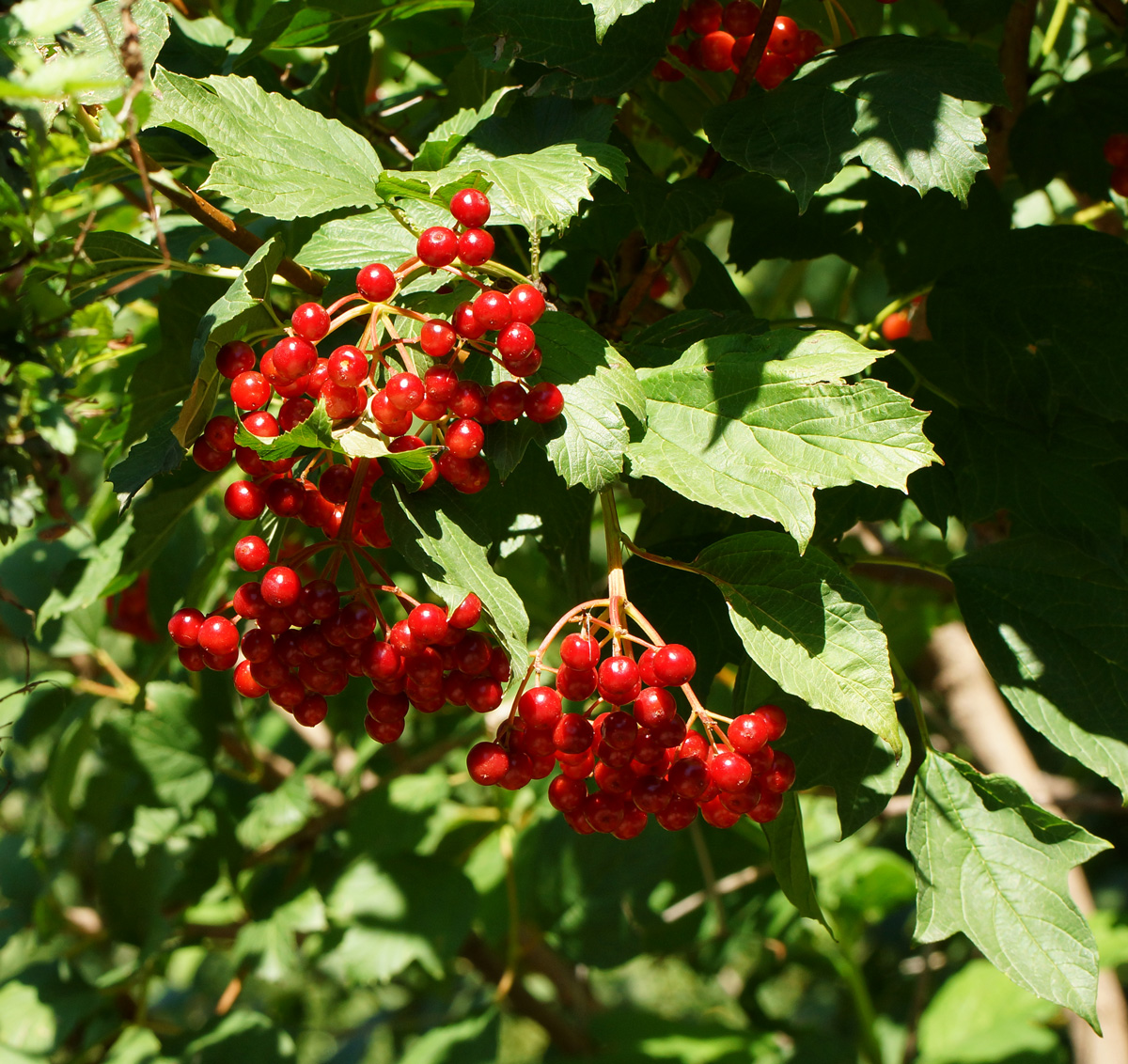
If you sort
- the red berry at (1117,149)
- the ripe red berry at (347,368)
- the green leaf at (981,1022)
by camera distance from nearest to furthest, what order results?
1. the ripe red berry at (347,368)
2. the red berry at (1117,149)
3. the green leaf at (981,1022)

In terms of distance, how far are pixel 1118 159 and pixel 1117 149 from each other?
1cm

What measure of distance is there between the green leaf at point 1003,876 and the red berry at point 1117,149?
29.5 inches

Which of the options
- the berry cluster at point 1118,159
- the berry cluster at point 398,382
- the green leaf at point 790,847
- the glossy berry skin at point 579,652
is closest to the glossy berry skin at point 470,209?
the berry cluster at point 398,382

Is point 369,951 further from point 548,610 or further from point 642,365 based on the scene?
point 642,365

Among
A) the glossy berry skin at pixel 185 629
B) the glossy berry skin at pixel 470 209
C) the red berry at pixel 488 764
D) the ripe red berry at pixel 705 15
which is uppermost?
the ripe red berry at pixel 705 15

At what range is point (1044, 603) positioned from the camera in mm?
960

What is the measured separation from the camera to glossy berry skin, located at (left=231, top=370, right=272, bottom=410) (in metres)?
0.70

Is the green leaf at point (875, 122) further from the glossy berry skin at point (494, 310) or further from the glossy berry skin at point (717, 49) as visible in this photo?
the glossy berry skin at point (494, 310)

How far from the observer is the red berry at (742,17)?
943mm

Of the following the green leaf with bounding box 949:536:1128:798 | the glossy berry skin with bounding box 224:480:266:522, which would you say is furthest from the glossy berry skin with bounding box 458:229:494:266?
the green leaf with bounding box 949:536:1128:798

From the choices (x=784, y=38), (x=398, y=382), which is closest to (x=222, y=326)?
(x=398, y=382)

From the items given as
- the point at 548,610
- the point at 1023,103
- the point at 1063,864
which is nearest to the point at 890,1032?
the point at 548,610

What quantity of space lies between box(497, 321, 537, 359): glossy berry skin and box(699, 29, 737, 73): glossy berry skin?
18.0 inches

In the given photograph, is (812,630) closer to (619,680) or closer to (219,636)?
(619,680)
